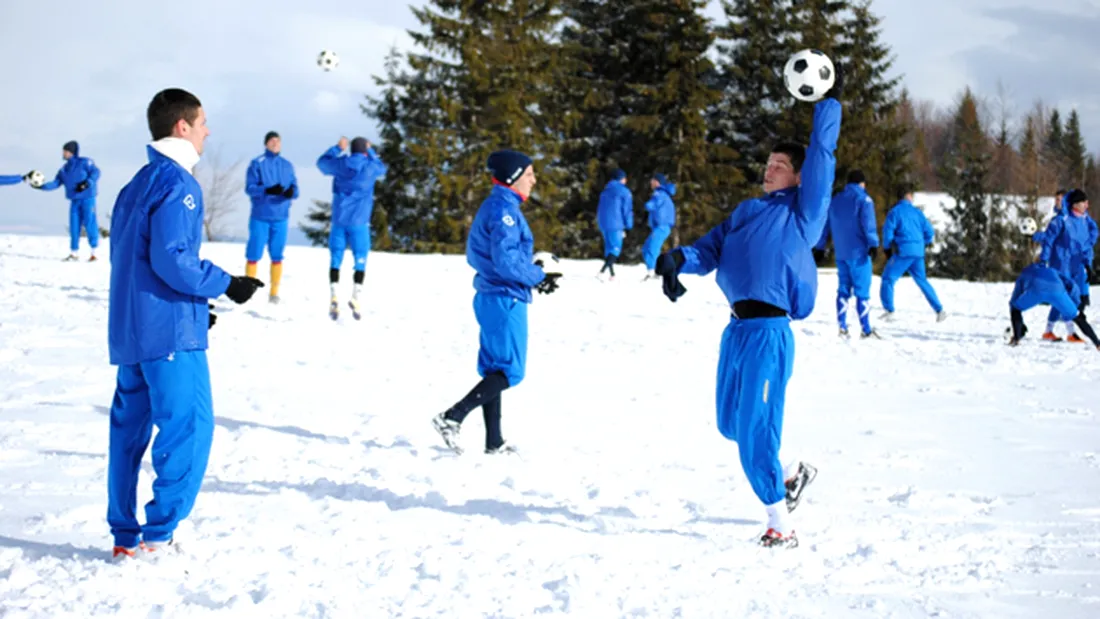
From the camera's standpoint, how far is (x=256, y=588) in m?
3.51

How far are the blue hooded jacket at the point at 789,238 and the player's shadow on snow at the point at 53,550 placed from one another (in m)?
2.91

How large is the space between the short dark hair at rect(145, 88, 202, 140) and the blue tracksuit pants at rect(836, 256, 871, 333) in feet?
29.6

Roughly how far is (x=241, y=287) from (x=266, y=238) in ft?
25.9

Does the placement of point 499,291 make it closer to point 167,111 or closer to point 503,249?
point 503,249

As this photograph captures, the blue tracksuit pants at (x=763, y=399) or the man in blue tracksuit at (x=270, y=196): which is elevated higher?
the man in blue tracksuit at (x=270, y=196)

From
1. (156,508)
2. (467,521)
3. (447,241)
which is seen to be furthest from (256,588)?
(447,241)

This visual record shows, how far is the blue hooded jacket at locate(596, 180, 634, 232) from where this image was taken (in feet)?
55.9

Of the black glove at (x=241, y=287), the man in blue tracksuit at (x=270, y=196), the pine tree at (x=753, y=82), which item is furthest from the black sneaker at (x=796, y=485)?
the pine tree at (x=753, y=82)

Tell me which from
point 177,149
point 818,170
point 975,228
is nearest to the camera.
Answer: point 177,149

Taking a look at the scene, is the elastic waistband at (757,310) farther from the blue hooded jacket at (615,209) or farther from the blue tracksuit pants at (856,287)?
the blue hooded jacket at (615,209)

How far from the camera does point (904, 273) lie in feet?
42.5

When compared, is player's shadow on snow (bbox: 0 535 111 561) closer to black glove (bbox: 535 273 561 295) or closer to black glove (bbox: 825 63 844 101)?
black glove (bbox: 535 273 561 295)

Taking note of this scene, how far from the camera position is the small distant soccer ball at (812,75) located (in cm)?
428

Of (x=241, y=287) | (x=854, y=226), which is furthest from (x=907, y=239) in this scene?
(x=241, y=287)
